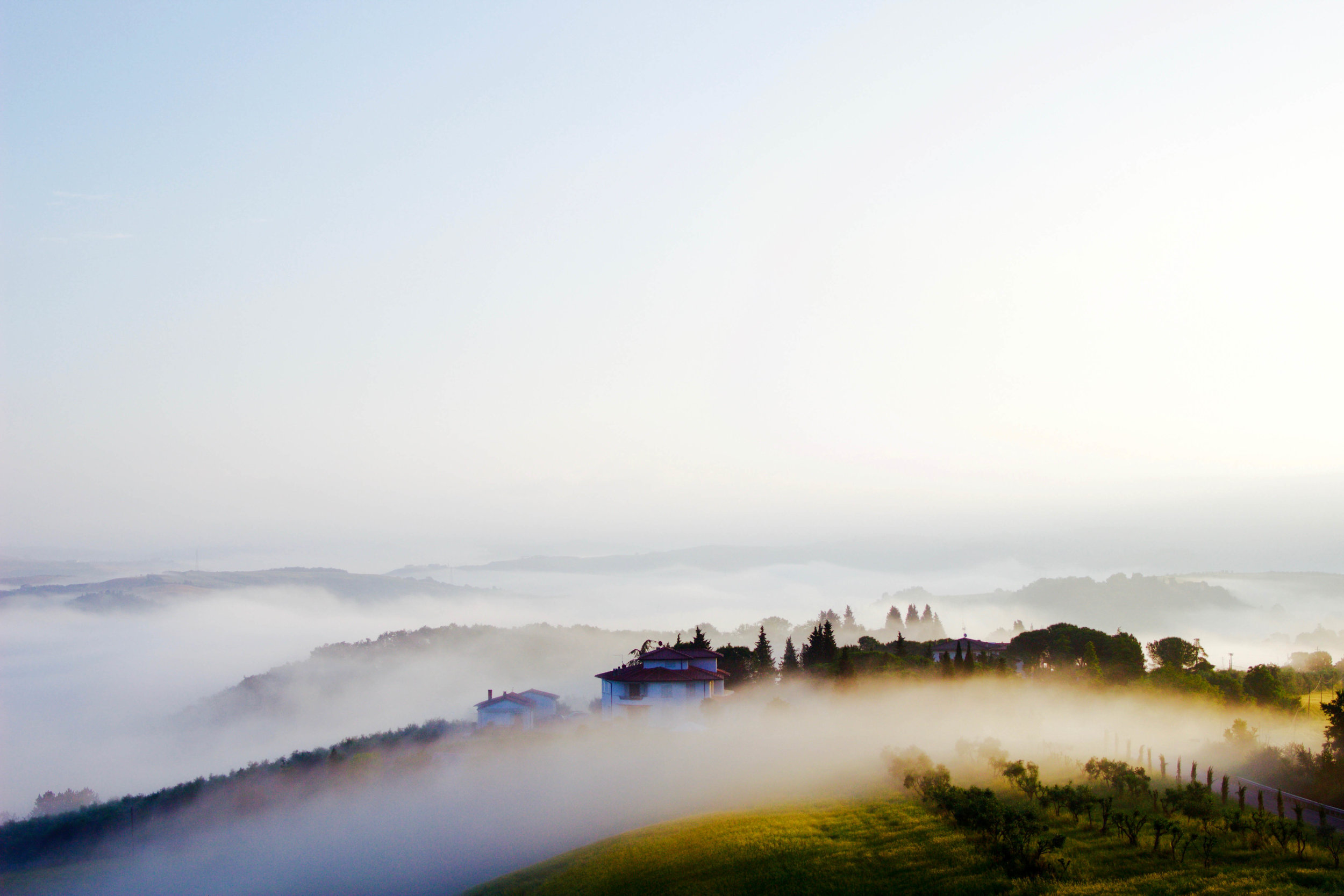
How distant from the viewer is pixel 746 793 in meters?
44.8

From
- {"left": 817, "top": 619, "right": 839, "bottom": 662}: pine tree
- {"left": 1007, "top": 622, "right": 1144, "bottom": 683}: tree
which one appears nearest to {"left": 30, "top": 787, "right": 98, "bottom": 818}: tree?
{"left": 817, "top": 619, "right": 839, "bottom": 662}: pine tree

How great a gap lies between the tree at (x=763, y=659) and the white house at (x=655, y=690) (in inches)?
834

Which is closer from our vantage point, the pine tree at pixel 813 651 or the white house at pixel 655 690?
the white house at pixel 655 690

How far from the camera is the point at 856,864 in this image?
27.5 meters

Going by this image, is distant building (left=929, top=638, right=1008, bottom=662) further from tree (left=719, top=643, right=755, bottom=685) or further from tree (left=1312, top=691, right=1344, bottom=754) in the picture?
tree (left=1312, top=691, right=1344, bottom=754)

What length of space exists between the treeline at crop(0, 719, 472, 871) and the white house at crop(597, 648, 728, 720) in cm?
1545

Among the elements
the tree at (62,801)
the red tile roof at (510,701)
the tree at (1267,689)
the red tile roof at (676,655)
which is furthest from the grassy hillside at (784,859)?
the tree at (62,801)

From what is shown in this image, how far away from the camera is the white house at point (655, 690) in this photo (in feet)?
248

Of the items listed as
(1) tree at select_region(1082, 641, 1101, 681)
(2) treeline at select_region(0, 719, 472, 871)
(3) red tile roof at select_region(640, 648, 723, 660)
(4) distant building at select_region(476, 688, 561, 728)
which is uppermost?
(3) red tile roof at select_region(640, 648, 723, 660)

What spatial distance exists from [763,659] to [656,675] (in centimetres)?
2919

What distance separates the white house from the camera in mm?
75562

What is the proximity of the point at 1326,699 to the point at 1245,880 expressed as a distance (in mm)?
74517

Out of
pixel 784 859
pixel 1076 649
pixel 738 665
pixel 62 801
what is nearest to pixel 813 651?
pixel 738 665

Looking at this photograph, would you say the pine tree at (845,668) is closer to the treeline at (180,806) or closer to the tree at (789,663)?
the tree at (789,663)
